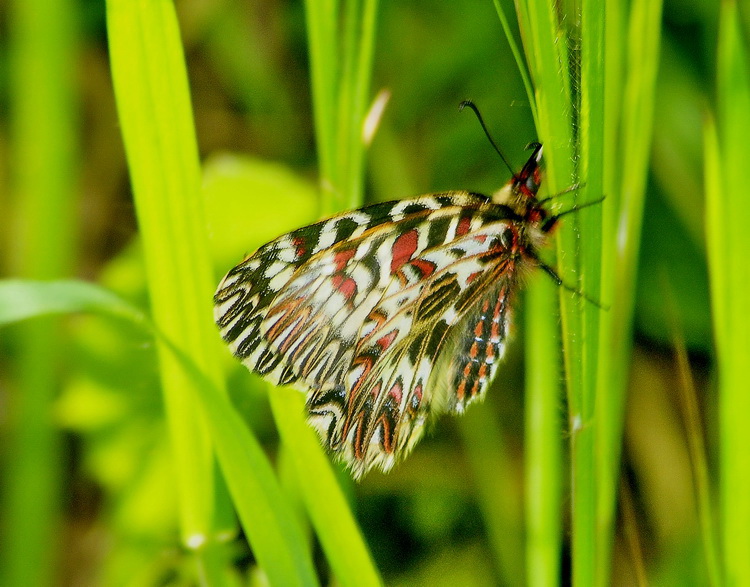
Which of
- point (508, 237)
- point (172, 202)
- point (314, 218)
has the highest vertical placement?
point (314, 218)

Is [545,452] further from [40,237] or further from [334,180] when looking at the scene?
[40,237]

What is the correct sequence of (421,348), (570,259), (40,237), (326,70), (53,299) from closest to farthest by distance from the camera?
(53,299) → (570,259) → (326,70) → (421,348) → (40,237)

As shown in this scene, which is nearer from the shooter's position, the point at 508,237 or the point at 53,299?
the point at 53,299

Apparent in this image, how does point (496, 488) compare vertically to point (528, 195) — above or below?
below

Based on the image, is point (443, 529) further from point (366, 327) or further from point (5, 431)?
point (5, 431)

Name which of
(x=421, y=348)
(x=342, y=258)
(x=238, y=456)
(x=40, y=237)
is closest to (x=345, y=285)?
(x=342, y=258)

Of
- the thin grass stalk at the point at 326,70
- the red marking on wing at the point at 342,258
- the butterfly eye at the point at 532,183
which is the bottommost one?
the butterfly eye at the point at 532,183

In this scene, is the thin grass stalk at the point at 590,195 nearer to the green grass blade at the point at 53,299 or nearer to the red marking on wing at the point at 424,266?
the red marking on wing at the point at 424,266

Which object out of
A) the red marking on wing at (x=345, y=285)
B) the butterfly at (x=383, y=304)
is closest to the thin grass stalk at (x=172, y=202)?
the butterfly at (x=383, y=304)
